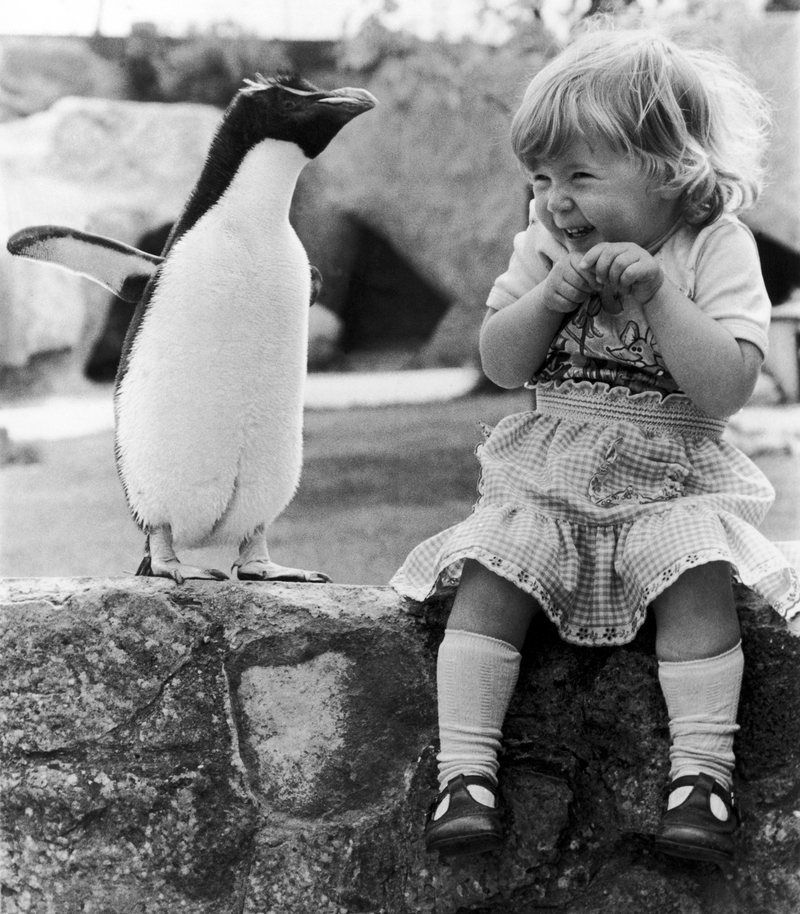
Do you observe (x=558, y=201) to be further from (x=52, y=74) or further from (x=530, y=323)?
(x=52, y=74)

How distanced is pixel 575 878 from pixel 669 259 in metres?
0.59

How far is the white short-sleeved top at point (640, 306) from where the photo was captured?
104 centimetres

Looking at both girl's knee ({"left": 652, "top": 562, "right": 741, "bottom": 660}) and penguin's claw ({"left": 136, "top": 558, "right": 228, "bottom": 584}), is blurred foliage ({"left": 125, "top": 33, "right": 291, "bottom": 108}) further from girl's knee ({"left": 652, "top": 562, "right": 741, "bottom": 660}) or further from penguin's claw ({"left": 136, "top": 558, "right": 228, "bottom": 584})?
girl's knee ({"left": 652, "top": 562, "right": 741, "bottom": 660})

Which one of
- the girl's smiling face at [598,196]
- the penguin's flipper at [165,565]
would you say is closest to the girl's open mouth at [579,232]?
the girl's smiling face at [598,196]

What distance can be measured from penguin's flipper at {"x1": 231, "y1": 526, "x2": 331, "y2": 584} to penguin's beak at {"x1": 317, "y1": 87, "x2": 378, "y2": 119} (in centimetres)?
48

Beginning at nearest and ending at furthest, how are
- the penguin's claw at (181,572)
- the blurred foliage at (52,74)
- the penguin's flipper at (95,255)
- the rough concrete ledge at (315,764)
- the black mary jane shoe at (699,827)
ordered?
1. the black mary jane shoe at (699,827)
2. the rough concrete ledge at (315,764)
3. the penguin's claw at (181,572)
4. the penguin's flipper at (95,255)
5. the blurred foliage at (52,74)

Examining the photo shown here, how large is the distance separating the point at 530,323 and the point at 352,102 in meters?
0.35

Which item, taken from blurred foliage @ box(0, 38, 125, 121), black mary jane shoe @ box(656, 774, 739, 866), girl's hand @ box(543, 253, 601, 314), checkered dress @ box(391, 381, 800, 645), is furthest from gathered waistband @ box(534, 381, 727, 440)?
blurred foliage @ box(0, 38, 125, 121)

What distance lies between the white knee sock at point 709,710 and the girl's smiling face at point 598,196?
0.40 m

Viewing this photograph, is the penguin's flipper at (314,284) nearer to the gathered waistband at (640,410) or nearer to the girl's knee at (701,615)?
the gathered waistband at (640,410)

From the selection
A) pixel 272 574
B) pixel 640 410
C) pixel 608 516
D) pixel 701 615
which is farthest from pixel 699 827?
pixel 272 574

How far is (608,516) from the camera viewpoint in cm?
105

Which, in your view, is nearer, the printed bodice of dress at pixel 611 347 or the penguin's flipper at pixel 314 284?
the printed bodice of dress at pixel 611 347

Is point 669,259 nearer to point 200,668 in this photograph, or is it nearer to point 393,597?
point 393,597
